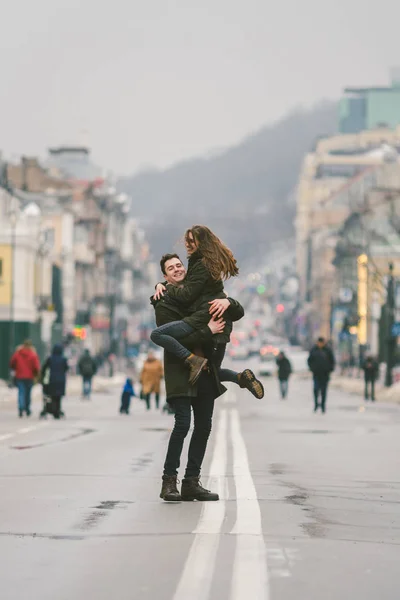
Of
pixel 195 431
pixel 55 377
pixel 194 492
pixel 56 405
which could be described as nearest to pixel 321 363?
pixel 56 405

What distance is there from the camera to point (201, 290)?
1209 centimetres

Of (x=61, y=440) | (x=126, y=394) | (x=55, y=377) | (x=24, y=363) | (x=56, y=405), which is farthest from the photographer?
(x=126, y=394)

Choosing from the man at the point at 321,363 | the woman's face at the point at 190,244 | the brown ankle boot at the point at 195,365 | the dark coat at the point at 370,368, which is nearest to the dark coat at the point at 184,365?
the brown ankle boot at the point at 195,365

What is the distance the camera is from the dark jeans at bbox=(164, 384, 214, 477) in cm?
1200

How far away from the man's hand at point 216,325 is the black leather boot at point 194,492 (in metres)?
1.14

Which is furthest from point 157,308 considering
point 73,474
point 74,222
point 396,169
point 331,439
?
point 396,169

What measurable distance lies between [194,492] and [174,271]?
1679 mm

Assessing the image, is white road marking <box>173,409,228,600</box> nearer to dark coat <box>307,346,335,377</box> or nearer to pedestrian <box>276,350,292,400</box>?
dark coat <box>307,346,335,377</box>

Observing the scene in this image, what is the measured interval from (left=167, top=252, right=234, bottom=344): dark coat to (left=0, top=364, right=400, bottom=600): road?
136 cm

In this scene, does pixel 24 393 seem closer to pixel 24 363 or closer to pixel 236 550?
pixel 24 363

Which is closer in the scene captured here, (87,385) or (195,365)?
(195,365)

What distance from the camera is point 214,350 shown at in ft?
39.5

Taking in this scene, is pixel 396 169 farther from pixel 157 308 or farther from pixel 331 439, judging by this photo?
pixel 157 308

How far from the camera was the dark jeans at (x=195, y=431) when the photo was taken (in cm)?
1200
